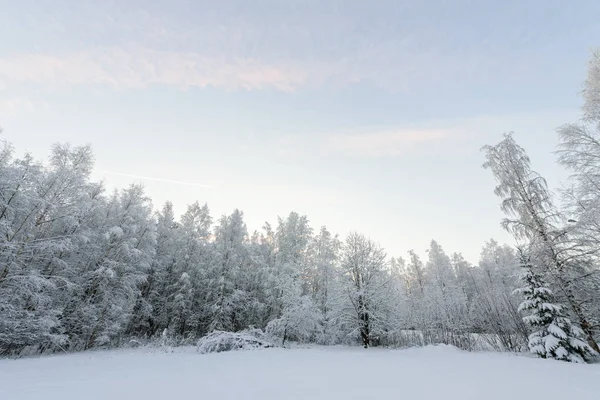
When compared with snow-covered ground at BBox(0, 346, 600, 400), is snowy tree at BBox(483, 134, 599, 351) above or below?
above

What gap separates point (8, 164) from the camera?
12.9m

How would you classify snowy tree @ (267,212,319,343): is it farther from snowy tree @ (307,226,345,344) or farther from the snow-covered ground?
the snow-covered ground

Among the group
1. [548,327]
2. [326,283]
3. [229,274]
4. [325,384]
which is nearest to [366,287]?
[326,283]

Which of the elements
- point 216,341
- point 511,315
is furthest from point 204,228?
point 511,315

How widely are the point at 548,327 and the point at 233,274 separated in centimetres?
2249

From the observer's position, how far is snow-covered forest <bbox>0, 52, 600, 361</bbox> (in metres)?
11.5

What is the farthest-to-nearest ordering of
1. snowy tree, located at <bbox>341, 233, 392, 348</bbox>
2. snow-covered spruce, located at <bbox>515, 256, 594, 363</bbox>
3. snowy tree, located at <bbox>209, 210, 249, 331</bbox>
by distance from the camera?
snowy tree, located at <bbox>209, 210, 249, 331</bbox>
snowy tree, located at <bbox>341, 233, 392, 348</bbox>
snow-covered spruce, located at <bbox>515, 256, 594, 363</bbox>

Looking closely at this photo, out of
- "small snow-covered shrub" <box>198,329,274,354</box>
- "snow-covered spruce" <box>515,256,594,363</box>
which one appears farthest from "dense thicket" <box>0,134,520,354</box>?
"small snow-covered shrub" <box>198,329,274,354</box>

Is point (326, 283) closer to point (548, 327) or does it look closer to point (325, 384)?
point (548, 327)

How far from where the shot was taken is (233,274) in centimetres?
2503

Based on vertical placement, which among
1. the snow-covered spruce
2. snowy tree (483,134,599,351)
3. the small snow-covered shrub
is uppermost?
snowy tree (483,134,599,351)

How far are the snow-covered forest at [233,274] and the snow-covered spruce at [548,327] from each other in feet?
0.17

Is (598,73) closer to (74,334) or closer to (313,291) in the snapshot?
(313,291)

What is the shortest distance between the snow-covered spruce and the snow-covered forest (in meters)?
0.05
